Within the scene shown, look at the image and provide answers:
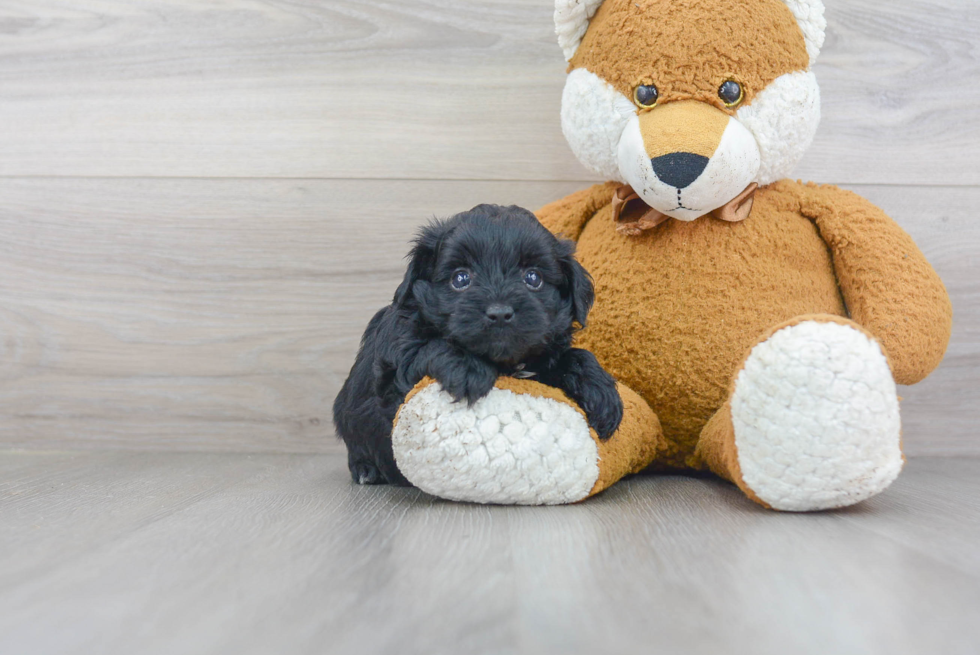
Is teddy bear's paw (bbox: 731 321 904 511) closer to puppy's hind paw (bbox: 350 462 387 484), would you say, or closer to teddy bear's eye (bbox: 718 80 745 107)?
teddy bear's eye (bbox: 718 80 745 107)

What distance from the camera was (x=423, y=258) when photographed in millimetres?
964

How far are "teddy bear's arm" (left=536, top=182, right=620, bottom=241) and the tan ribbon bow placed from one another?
0.07 meters

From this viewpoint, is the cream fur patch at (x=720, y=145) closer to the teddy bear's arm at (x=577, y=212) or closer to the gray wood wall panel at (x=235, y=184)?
the teddy bear's arm at (x=577, y=212)

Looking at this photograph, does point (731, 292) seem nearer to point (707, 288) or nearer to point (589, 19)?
point (707, 288)

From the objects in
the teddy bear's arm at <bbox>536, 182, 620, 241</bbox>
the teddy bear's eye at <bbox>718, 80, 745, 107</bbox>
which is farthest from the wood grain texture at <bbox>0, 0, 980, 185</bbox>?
the teddy bear's eye at <bbox>718, 80, 745, 107</bbox>

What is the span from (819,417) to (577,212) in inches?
21.6

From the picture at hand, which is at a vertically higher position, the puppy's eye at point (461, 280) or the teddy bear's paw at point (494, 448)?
the puppy's eye at point (461, 280)

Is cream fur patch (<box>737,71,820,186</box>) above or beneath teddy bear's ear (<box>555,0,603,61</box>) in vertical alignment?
beneath

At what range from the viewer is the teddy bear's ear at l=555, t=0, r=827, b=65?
111 cm

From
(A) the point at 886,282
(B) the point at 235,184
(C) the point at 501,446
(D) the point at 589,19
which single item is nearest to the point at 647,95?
(D) the point at 589,19

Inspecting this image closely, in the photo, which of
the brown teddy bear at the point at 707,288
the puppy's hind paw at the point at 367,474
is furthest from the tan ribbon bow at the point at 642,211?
the puppy's hind paw at the point at 367,474

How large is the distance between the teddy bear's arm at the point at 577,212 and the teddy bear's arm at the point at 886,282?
0.30 metres

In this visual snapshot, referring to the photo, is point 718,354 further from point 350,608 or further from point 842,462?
point 350,608

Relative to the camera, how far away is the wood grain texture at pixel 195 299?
149 centimetres
